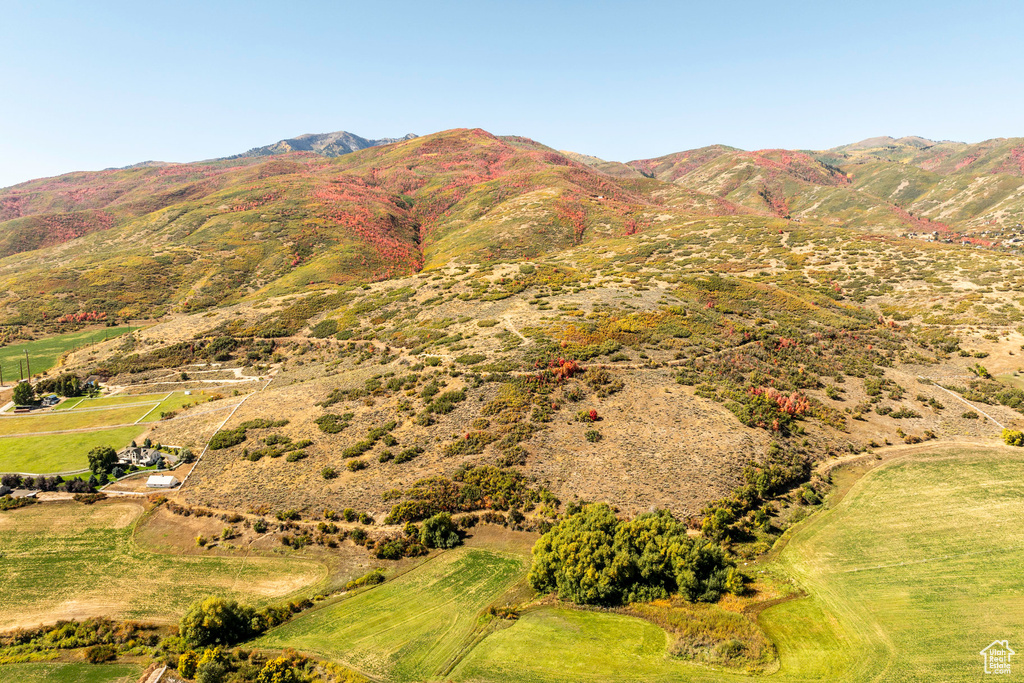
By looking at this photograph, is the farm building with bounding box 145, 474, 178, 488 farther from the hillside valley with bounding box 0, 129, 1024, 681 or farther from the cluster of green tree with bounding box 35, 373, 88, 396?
the cluster of green tree with bounding box 35, 373, 88, 396

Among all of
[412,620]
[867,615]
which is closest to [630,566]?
[867,615]

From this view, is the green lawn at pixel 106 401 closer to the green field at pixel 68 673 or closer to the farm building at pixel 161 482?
the farm building at pixel 161 482

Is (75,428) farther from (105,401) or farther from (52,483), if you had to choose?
(52,483)

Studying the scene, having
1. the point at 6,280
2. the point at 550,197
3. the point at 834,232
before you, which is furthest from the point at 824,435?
the point at 6,280

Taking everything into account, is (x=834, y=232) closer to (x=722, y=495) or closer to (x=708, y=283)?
(x=708, y=283)

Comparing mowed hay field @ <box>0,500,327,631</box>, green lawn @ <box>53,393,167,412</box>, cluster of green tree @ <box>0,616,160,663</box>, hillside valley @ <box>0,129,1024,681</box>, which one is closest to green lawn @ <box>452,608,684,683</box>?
hillside valley @ <box>0,129,1024,681</box>

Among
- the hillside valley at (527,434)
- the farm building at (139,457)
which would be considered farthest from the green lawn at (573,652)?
the farm building at (139,457)
